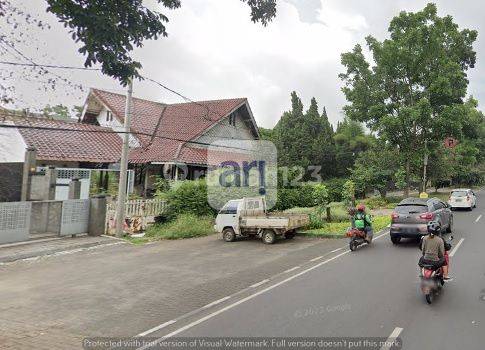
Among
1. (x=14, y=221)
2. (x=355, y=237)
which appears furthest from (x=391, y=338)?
(x=14, y=221)

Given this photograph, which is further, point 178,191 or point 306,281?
point 178,191

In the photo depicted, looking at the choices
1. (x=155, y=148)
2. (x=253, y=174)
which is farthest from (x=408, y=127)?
(x=155, y=148)

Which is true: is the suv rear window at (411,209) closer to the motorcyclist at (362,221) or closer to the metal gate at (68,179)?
the motorcyclist at (362,221)

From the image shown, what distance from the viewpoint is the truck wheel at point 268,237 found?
15.8 meters

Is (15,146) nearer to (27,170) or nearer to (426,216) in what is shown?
(27,170)

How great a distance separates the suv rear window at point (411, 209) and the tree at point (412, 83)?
17.2 meters

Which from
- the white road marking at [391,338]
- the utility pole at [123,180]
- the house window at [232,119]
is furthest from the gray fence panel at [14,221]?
the house window at [232,119]

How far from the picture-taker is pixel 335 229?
706 inches

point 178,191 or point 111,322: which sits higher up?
point 178,191

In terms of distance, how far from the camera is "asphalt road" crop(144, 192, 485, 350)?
20.1 feet

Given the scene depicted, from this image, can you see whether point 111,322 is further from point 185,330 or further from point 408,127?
point 408,127

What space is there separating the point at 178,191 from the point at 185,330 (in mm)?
13588

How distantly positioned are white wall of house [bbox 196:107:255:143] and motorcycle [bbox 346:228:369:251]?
14785mm

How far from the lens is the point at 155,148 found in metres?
24.9
